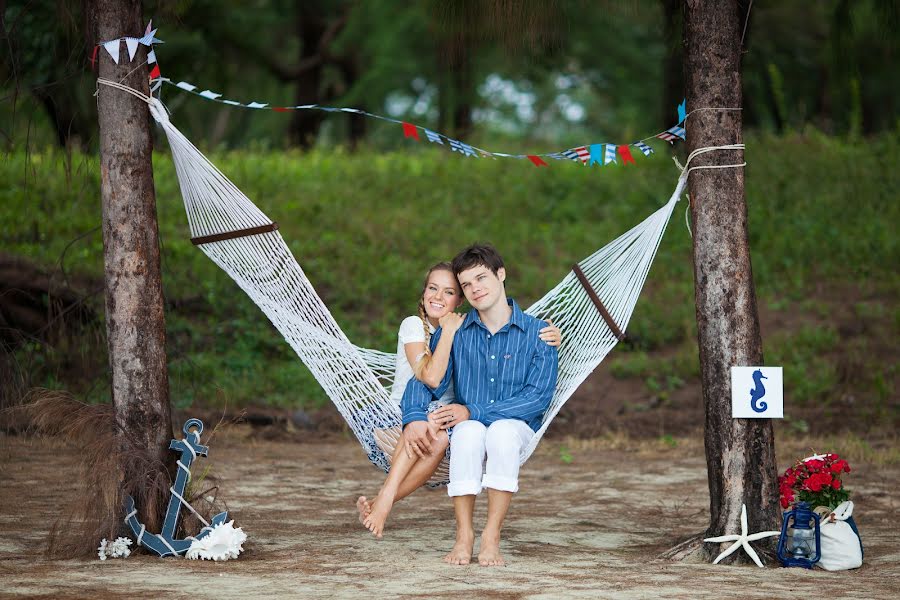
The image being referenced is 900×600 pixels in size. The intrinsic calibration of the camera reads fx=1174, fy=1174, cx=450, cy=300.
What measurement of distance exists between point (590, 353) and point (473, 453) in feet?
1.65

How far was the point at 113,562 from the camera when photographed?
318 centimetres

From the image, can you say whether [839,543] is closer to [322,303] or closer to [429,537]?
[429,537]

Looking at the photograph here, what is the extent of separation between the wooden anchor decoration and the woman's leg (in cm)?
44

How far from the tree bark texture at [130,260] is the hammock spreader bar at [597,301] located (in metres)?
1.26

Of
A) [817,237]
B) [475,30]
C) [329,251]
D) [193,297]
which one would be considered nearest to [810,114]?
[817,237]

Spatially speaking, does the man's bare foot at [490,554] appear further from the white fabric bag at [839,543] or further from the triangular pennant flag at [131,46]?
the triangular pennant flag at [131,46]

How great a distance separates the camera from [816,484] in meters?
3.28

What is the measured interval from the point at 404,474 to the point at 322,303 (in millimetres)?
584

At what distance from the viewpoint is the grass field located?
685 cm

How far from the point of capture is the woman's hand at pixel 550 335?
3.46 m

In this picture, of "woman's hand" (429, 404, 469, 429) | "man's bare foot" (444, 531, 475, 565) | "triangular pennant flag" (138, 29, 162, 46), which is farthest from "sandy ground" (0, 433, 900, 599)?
"triangular pennant flag" (138, 29, 162, 46)

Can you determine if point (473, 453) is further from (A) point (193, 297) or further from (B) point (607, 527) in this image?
(A) point (193, 297)

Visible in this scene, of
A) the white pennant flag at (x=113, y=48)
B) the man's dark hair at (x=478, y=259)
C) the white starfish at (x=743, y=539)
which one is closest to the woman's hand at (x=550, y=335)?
the man's dark hair at (x=478, y=259)

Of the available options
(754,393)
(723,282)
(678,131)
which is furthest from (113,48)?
(754,393)
